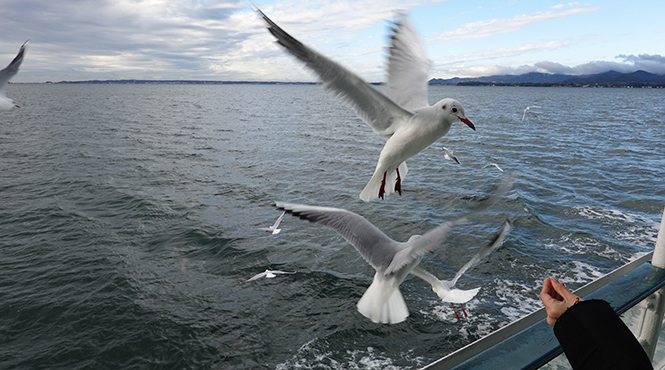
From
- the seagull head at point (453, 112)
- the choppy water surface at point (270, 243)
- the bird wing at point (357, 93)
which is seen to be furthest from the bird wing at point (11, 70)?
the seagull head at point (453, 112)

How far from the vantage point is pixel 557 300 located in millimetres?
1187

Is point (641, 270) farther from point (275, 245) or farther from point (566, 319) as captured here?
point (275, 245)

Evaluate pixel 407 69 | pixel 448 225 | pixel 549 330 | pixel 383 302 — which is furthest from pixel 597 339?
pixel 383 302

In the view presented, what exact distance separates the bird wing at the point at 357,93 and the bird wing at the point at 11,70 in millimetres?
1544

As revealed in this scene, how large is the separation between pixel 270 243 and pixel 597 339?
11954 millimetres

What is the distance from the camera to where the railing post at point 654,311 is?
236 centimetres

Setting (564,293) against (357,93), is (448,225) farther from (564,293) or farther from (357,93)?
(357,93)

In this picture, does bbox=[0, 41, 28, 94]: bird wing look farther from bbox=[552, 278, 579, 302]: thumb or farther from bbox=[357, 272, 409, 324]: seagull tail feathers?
bbox=[552, 278, 579, 302]: thumb

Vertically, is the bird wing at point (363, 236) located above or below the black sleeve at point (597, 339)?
below

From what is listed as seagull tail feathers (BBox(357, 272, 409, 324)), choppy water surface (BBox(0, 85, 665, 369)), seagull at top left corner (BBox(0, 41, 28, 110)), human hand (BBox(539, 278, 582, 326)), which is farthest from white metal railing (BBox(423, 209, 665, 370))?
seagull at top left corner (BBox(0, 41, 28, 110))

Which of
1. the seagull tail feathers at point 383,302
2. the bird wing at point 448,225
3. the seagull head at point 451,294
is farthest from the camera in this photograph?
the seagull head at point 451,294

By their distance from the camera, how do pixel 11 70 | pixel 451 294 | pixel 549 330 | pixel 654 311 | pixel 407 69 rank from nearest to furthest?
pixel 549 330 < pixel 407 69 < pixel 11 70 < pixel 654 311 < pixel 451 294

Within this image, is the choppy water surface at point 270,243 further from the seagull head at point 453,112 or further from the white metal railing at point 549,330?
the white metal railing at point 549,330

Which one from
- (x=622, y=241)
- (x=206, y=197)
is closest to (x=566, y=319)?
(x=622, y=241)
